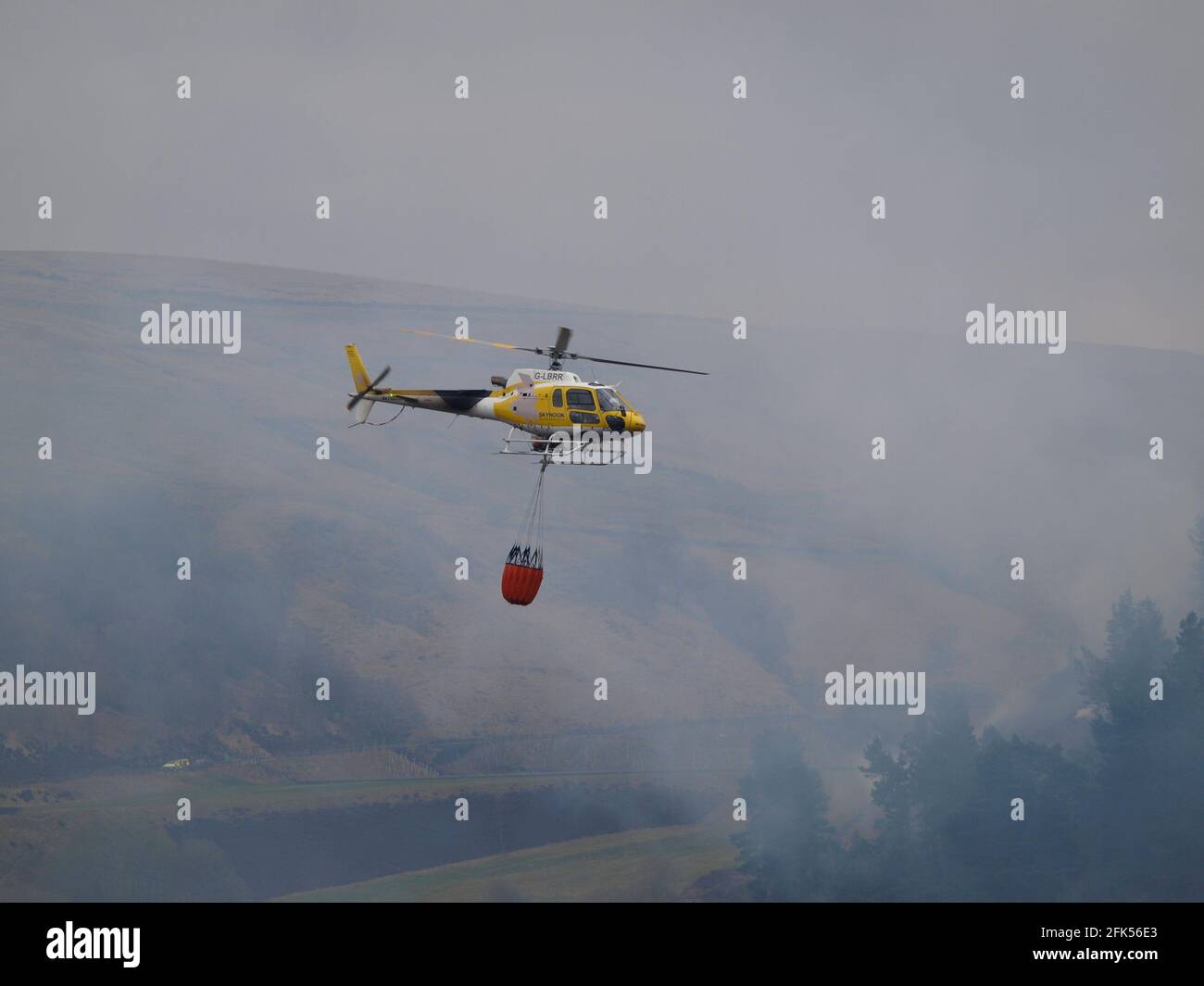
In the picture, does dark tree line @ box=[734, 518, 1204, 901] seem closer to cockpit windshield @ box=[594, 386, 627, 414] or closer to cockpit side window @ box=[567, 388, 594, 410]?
cockpit windshield @ box=[594, 386, 627, 414]

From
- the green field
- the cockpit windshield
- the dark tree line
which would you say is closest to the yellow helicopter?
the cockpit windshield

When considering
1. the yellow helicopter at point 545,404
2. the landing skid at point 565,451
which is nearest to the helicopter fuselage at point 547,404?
the yellow helicopter at point 545,404

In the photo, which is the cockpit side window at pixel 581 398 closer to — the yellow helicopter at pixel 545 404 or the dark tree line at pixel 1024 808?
the yellow helicopter at pixel 545 404

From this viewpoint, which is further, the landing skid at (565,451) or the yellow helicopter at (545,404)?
the yellow helicopter at (545,404)

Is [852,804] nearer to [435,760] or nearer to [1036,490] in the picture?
[435,760]

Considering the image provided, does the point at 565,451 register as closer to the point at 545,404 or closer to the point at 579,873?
the point at 545,404

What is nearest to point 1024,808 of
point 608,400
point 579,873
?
point 579,873
